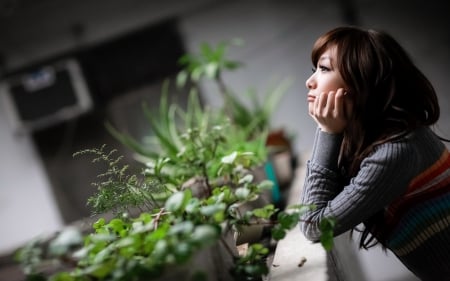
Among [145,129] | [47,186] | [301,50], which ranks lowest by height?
[47,186]

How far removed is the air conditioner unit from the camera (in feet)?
16.7

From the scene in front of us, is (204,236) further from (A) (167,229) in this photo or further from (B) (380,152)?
(B) (380,152)

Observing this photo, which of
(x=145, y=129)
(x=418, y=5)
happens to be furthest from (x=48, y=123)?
(x=418, y=5)

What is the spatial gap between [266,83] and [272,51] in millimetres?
396

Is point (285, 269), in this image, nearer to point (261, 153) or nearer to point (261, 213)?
point (261, 213)

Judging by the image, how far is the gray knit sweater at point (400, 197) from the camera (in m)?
0.99

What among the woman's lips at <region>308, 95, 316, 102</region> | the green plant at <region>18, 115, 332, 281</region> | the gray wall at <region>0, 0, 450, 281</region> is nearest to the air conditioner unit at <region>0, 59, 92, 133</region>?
the gray wall at <region>0, 0, 450, 281</region>

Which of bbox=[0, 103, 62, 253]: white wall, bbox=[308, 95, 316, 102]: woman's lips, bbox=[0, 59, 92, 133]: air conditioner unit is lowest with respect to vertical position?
bbox=[0, 103, 62, 253]: white wall

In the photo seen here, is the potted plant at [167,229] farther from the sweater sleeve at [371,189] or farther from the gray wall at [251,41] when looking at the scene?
the gray wall at [251,41]

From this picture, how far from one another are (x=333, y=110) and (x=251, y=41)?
431 centimetres

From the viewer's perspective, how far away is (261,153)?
5.72ft

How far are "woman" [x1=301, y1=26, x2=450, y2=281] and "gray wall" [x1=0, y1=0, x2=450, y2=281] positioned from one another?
3.86 metres

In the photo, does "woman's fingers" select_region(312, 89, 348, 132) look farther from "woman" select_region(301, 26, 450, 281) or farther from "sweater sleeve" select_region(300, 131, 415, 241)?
"sweater sleeve" select_region(300, 131, 415, 241)

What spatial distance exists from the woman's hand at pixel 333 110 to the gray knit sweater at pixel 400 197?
0.03 meters
